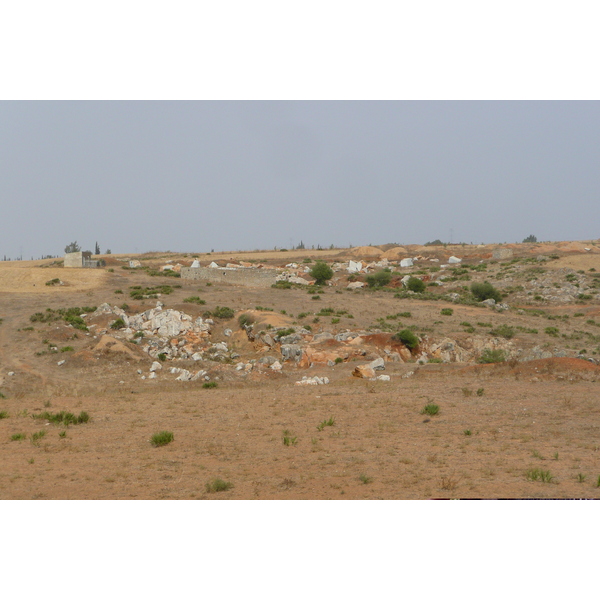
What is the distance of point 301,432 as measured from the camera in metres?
11.9

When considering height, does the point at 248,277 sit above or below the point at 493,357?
above

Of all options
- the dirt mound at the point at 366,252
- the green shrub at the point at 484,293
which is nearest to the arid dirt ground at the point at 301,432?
the green shrub at the point at 484,293

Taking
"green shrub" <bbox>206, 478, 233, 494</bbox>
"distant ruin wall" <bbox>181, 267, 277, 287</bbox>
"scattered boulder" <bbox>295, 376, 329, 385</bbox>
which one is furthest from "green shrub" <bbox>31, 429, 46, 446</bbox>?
"distant ruin wall" <bbox>181, 267, 277, 287</bbox>

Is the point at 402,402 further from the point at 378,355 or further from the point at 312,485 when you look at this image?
the point at 378,355

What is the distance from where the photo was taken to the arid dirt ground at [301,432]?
8.66 meters

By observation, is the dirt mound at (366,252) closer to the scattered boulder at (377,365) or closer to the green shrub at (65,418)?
the scattered boulder at (377,365)

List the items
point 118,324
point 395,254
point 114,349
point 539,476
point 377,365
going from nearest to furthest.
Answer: point 539,476 < point 377,365 < point 114,349 < point 118,324 < point 395,254

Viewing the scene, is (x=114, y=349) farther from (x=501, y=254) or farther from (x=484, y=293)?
(x=501, y=254)

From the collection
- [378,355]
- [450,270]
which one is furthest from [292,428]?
[450,270]

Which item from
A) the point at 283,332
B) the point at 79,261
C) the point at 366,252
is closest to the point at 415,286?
the point at 283,332

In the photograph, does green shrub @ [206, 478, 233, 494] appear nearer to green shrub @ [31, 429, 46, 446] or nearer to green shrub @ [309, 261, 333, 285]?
green shrub @ [31, 429, 46, 446]

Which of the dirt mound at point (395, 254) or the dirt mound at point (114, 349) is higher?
the dirt mound at point (395, 254)

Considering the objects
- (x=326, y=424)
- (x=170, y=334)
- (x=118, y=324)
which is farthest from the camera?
(x=118, y=324)

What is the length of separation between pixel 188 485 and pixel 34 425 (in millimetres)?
6195
